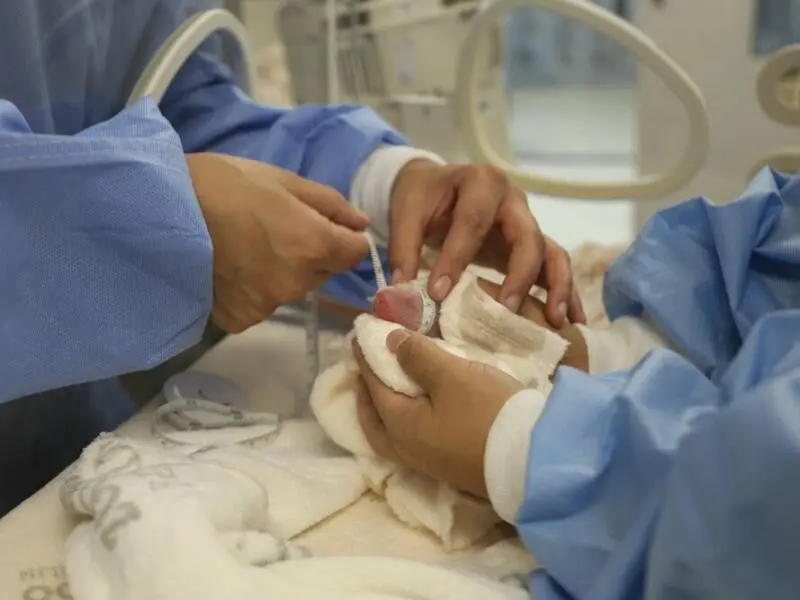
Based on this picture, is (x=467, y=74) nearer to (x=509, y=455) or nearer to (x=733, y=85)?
(x=733, y=85)

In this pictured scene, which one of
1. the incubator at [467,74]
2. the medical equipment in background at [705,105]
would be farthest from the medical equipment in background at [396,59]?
the medical equipment in background at [705,105]

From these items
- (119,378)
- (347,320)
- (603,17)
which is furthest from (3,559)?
(603,17)

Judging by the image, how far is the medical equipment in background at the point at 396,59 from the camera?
1.26 meters

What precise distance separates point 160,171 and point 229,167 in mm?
75

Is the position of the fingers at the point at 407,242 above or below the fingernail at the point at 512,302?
above

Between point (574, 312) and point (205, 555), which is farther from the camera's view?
point (574, 312)

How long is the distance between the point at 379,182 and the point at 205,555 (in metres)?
0.45

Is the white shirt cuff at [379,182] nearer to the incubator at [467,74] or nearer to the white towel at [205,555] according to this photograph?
the incubator at [467,74]

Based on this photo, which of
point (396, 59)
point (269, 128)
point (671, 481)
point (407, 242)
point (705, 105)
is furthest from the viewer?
point (396, 59)

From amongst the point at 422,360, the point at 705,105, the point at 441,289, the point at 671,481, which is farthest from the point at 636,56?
the point at 671,481

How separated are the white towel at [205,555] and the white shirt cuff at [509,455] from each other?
0.04m

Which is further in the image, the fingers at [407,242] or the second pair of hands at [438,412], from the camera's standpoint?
the fingers at [407,242]

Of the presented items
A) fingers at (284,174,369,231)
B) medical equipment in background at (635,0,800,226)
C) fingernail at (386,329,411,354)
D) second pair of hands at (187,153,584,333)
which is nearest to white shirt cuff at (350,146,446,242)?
second pair of hands at (187,153,584,333)

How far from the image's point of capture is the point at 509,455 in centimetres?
50
